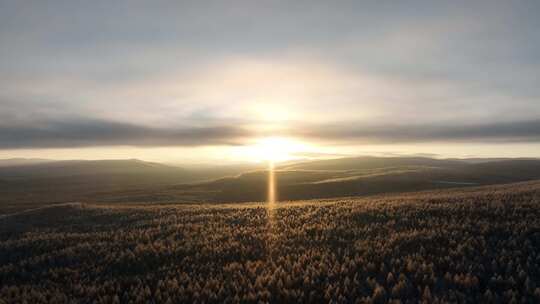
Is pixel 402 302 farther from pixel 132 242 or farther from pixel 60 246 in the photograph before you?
pixel 60 246

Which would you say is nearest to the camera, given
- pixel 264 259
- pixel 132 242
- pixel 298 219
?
pixel 264 259

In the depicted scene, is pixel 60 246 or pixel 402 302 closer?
pixel 402 302

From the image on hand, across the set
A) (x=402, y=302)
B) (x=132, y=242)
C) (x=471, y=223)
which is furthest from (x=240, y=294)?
(x=471, y=223)

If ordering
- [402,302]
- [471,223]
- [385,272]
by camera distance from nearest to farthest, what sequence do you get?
1. [402,302]
2. [385,272]
3. [471,223]

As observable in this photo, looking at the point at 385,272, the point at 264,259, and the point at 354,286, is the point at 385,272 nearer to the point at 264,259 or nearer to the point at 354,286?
the point at 354,286

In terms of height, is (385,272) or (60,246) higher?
(385,272)

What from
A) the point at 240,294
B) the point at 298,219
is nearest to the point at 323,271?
the point at 240,294
